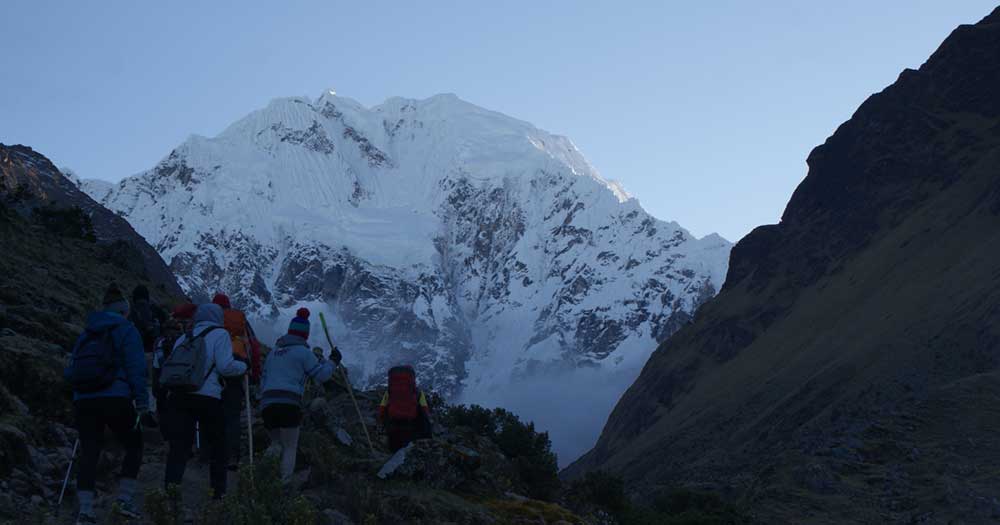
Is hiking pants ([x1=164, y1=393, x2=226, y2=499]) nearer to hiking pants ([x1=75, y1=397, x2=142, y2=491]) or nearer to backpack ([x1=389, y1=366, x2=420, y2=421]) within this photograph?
hiking pants ([x1=75, y1=397, x2=142, y2=491])

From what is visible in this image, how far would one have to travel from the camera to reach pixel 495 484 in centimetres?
1426

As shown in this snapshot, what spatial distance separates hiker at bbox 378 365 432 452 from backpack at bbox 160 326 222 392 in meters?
4.31

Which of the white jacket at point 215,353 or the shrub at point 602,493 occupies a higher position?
the white jacket at point 215,353

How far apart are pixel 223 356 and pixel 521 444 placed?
14381mm

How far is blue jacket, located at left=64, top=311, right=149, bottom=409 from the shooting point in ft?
33.2

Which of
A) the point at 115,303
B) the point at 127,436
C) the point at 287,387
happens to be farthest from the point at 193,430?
the point at 115,303

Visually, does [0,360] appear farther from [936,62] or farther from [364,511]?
[936,62]

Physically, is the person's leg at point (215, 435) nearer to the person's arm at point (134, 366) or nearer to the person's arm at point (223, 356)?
the person's arm at point (223, 356)

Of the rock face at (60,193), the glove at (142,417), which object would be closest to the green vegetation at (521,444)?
the glove at (142,417)

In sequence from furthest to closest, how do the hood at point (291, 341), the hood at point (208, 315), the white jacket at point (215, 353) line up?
the hood at point (291, 341) < the hood at point (208, 315) < the white jacket at point (215, 353)

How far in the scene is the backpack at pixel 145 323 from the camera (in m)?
14.8

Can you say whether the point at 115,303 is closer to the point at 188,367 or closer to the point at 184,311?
the point at 188,367

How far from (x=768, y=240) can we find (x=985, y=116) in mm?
25611

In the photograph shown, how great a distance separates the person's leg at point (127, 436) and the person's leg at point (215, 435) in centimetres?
74
